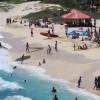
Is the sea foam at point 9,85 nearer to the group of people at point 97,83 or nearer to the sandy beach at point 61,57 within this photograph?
the sandy beach at point 61,57

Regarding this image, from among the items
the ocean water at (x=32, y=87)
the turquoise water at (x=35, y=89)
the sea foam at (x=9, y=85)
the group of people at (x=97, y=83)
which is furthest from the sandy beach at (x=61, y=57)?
the sea foam at (x=9, y=85)

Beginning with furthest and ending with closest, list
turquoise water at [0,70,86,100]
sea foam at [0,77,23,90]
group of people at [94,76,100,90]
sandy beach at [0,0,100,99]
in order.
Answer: sandy beach at [0,0,100,99], sea foam at [0,77,23,90], turquoise water at [0,70,86,100], group of people at [94,76,100,90]

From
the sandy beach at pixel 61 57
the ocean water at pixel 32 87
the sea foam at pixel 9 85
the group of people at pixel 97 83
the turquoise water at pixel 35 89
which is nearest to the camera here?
the group of people at pixel 97 83

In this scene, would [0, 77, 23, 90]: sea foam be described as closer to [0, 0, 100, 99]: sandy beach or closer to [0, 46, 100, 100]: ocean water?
[0, 46, 100, 100]: ocean water

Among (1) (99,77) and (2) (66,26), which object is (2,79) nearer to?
(1) (99,77)

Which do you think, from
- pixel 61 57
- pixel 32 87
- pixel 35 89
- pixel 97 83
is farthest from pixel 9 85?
pixel 61 57

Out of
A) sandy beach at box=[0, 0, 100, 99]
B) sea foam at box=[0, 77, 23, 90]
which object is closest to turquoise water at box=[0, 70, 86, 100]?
sea foam at box=[0, 77, 23, 90]

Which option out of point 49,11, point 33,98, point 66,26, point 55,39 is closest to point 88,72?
point 33,98

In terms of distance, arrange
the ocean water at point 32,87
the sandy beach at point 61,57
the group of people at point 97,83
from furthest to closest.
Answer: the sandy beach at point 61,57
the ocean water at point 32,87
the group of people at point 97,83
